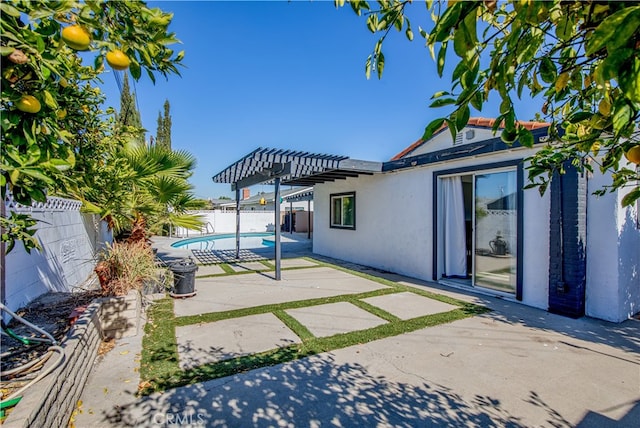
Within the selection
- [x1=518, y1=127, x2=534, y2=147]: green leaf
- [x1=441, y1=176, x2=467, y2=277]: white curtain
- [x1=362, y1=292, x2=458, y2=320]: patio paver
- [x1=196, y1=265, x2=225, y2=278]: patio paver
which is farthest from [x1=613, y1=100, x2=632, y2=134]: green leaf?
[x1=196, y1=265, x2=225, y2=278]: patio paver

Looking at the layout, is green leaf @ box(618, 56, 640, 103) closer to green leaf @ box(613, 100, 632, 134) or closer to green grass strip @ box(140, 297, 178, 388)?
green leaf @ box(613, 100, 632, 134)

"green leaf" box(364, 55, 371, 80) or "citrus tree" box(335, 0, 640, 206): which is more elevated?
"green leaf" box(364, 55, 371, 80)

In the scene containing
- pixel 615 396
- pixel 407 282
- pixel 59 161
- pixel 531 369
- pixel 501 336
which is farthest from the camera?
pixel 407 282

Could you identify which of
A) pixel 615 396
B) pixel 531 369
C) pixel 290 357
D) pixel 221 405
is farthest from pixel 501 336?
pixel 221 405

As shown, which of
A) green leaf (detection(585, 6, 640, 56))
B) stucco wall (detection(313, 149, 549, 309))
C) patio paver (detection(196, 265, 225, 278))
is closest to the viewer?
green leaf (detection(585, 6, 640, 56))

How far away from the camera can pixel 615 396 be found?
279 centimetres

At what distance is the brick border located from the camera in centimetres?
175

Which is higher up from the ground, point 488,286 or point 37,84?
point 37,84

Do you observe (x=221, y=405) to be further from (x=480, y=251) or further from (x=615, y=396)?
(x=480, y=251)

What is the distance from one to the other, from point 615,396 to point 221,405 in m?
3.55

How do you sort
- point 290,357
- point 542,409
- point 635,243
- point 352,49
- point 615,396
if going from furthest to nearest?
1. point 352,49
2. point 635,243
3. point 290,357
4. point 615,396
5. point 542,409

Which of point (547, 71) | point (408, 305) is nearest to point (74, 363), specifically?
point (547, 71)

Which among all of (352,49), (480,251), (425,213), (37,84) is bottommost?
(480,251)

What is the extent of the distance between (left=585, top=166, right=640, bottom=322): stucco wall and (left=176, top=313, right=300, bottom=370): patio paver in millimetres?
4727
